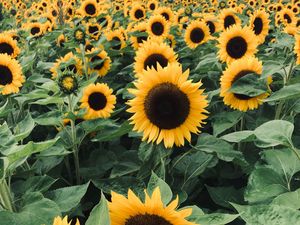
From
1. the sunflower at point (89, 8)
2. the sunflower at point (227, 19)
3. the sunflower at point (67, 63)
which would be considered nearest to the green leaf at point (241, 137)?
the sunflower at point (67, 63)

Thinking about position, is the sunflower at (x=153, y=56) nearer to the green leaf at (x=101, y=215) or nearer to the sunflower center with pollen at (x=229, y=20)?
the sunflower center with pollen at (x=229, y=20)

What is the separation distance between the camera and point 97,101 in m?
2.87

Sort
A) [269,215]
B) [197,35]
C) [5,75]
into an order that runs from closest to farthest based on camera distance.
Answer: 1. [269,215]
2. [5,75]
3. [197,35]

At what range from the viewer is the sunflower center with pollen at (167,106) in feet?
6.50

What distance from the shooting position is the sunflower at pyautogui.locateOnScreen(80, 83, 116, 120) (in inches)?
109

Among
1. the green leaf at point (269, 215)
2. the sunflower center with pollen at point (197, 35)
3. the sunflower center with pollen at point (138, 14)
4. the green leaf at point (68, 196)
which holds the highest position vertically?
the sunflower center with pollen at point (138, 14)

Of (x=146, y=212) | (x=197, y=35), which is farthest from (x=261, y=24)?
(x=146, y=212)

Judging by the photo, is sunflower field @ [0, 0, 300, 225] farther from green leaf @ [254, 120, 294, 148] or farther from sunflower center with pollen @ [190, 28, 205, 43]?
sunflower center with pollen @ [190, 28, 205, 43]

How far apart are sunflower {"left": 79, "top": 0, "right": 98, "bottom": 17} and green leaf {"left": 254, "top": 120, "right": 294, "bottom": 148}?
4.11 metres

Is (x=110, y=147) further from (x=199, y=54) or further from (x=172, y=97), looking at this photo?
(x=199, y=54)

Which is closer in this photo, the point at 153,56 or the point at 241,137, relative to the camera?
the point at 241,137

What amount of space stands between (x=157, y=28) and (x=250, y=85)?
2.29m

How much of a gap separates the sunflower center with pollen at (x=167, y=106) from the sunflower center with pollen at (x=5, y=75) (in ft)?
5.04

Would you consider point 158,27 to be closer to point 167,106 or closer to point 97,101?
point 97,101
